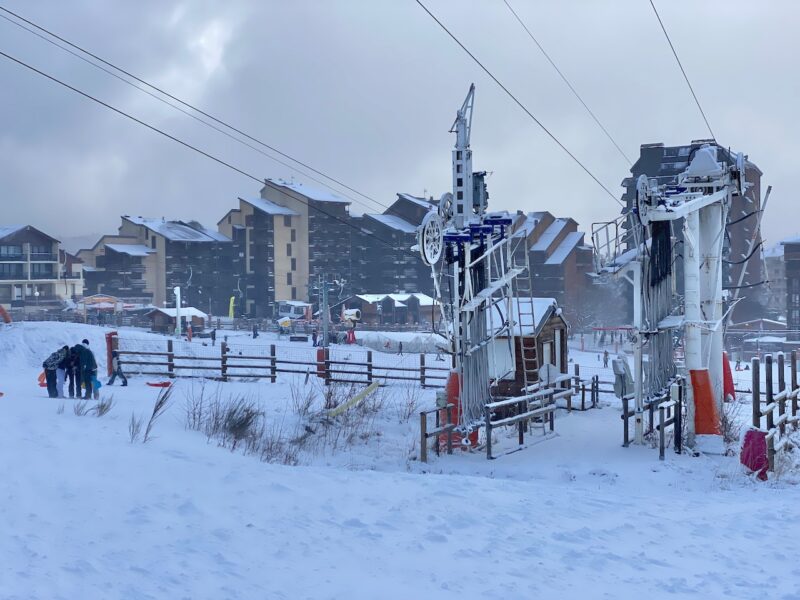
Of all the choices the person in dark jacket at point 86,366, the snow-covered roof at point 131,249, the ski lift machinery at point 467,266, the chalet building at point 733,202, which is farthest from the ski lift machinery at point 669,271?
the snow-covered roof at point 131,249

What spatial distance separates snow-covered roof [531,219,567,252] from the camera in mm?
83938

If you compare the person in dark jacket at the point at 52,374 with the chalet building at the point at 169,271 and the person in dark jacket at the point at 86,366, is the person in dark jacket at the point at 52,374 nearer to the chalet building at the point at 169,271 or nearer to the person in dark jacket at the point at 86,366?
the person in dark jacket at the point at 86,366

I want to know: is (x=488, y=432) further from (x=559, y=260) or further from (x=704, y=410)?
(x=559, y=260)

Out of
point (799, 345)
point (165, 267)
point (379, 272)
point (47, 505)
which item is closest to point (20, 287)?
point (165, 267)

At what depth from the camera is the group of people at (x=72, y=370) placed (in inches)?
872

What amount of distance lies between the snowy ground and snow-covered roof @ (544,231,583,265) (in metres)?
70.0

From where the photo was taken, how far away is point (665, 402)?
793 inches

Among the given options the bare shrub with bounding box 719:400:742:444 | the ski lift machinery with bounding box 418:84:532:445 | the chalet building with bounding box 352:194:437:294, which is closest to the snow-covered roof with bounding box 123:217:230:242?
the chalet building with bounding box 352:194:437:294

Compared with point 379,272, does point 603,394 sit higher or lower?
lower

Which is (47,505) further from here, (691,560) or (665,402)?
(665,402)

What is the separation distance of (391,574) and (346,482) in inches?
119

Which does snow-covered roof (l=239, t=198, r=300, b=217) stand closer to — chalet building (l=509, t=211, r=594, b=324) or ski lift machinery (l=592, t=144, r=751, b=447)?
chalet building (l=509, t=211, r=594, b=324)

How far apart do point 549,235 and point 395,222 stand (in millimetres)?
16093

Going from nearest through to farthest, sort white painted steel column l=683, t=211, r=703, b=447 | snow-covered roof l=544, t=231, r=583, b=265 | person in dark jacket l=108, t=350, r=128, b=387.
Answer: white painted steel column l=683, t=211, r=703, b=447
person in dark jacket l=108, t=350, r=128, b=387
snow-covered roof l=544, t=231, r=583, b=265
